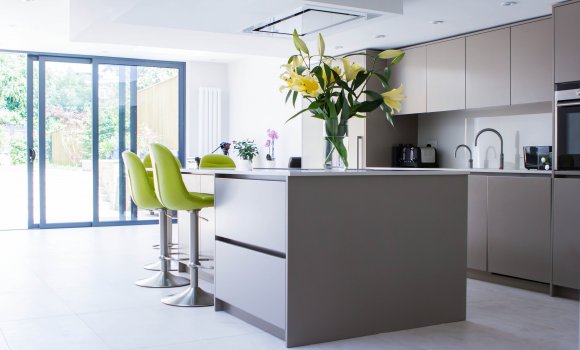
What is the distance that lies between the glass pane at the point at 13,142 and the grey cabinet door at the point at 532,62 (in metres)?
6.47

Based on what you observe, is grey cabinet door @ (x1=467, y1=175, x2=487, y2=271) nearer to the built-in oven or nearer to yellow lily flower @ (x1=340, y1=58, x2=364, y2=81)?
the built-in oven

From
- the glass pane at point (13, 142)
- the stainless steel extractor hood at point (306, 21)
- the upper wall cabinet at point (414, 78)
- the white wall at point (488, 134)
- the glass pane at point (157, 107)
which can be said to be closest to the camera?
the stainless steel extractor hood at point (306, 21)

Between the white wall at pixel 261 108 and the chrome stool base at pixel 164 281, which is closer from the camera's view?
the chrome stool base at pixel 164 281

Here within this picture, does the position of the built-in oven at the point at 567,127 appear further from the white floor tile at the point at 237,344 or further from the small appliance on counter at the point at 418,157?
the white floor tile at the point at 237,344

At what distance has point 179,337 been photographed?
11.1ft

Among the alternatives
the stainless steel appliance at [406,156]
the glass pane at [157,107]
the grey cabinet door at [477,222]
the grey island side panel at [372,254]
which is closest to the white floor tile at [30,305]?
the grey island side panel at [372,254]

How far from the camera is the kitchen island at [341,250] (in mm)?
3223

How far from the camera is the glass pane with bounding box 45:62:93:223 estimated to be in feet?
28.7

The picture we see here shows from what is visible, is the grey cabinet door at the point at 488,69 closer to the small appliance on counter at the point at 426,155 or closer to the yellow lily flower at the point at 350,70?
the small appliance on counter at the point at 426,155

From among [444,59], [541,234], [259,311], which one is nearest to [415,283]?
[259,311]

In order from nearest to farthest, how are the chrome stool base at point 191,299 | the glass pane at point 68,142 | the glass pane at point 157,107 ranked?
the chrome stool base at point 191,299 → the glass pane at point 68,142 → the glass pane at point 157,107

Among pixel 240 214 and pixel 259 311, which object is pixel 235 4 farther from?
pixel 259 311

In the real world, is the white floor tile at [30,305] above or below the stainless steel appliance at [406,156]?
Answer: below

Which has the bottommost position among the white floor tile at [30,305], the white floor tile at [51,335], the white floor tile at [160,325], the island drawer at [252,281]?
the white floor tile at [160,325]
